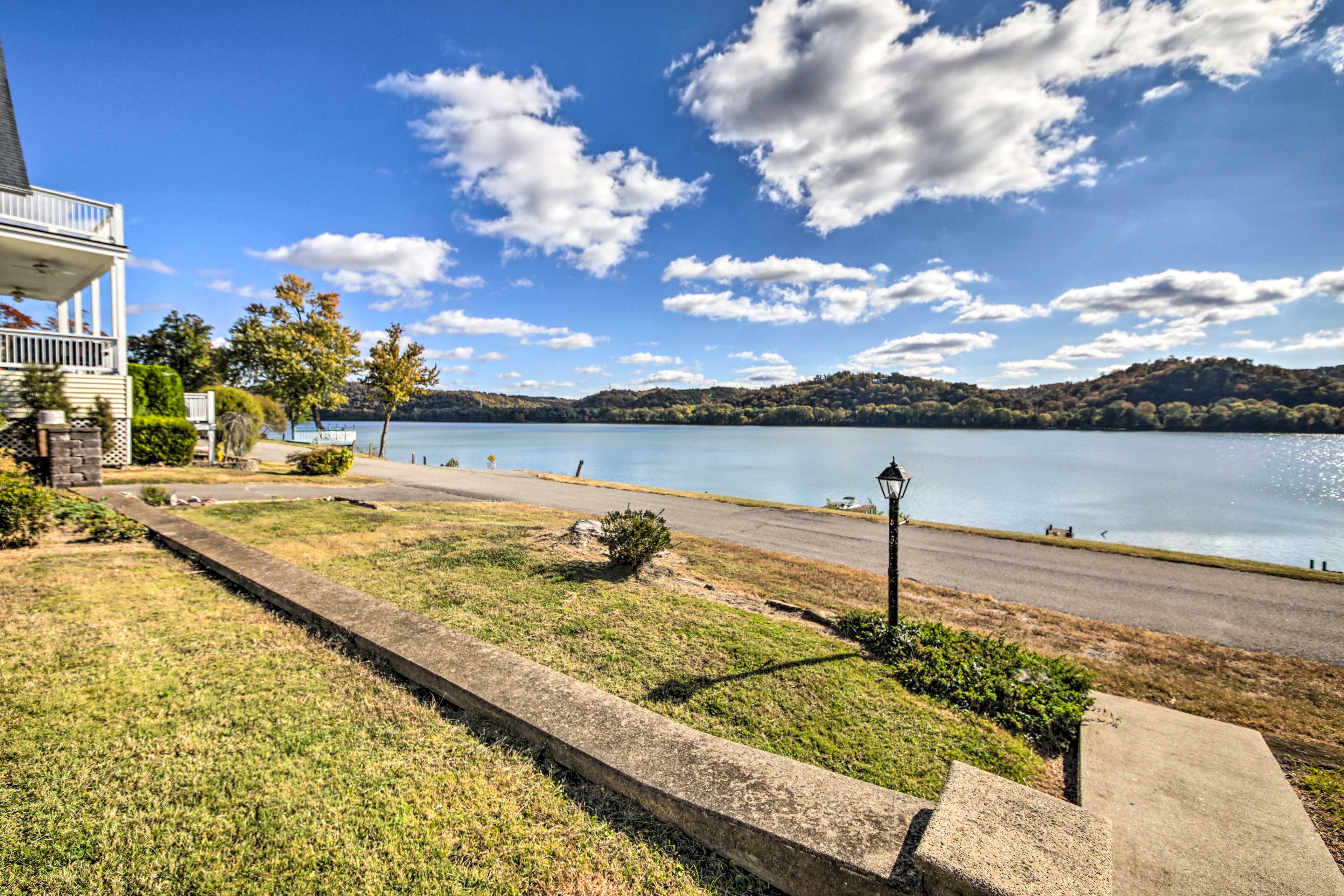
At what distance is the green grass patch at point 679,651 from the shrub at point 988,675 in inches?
7.0

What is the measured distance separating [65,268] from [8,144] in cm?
301

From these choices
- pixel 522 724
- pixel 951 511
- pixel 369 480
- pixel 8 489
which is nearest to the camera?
pixel 522 724

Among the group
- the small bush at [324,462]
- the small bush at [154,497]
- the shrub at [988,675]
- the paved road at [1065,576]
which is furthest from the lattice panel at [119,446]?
the shrub at [988,675]

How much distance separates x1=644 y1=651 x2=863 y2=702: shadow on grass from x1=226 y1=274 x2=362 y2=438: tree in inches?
1267

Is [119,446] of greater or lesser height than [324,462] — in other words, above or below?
above

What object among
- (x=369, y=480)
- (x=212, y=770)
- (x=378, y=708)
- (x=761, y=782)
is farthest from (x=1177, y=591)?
(x=369, y=480)

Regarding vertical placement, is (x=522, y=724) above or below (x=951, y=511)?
above

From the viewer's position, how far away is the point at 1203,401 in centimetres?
8500

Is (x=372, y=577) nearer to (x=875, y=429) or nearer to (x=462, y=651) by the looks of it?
(x=462, y=651)

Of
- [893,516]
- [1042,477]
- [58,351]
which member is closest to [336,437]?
[58,351]

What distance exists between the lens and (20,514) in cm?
566

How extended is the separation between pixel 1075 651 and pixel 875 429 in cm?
15889

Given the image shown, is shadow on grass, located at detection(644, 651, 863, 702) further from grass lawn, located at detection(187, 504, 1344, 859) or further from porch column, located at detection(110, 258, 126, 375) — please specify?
porch column, located at detection(110, 258, 126, 375)

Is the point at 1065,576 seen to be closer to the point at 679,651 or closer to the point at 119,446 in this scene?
the point at 679,651
